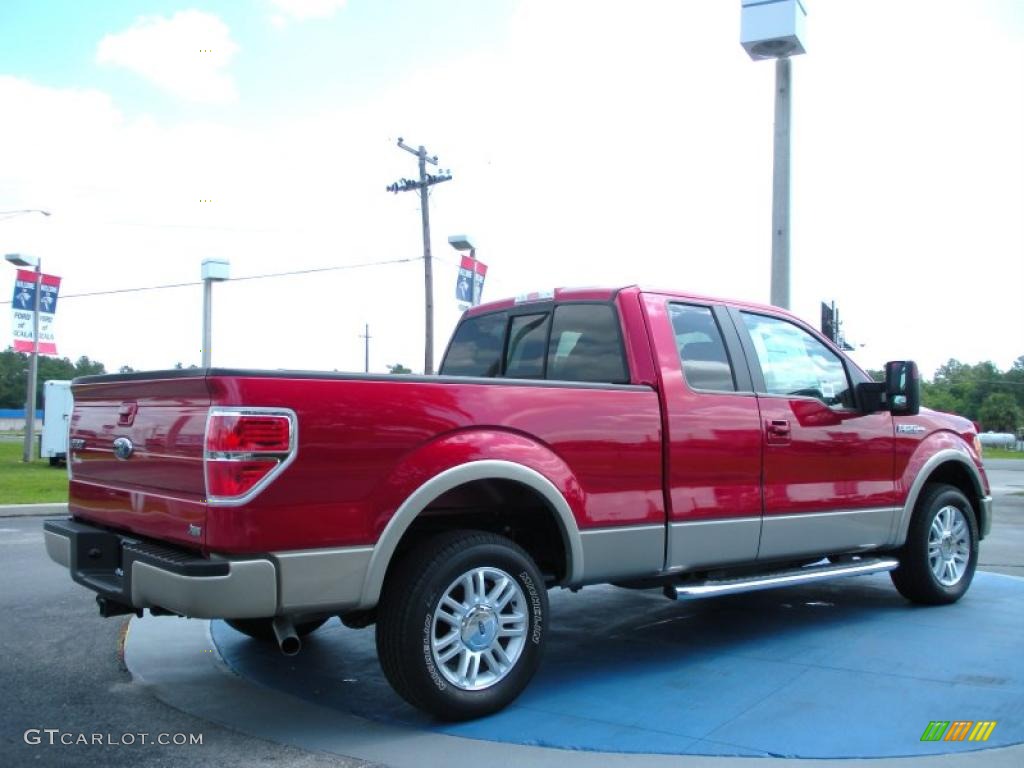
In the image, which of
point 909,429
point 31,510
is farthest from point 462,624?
point 31,510

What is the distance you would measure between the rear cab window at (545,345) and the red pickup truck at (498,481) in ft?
0.05

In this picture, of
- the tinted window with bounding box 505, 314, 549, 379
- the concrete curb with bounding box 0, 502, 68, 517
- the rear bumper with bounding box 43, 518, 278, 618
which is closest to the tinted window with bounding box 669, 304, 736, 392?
the tinted window with bounding box 505, 314, 549, 379

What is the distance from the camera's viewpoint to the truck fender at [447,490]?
3.93 m

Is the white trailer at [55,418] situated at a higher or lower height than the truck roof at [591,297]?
lower

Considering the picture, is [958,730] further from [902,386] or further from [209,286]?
[209,286]

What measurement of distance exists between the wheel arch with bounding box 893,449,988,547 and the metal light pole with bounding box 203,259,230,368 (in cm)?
1239

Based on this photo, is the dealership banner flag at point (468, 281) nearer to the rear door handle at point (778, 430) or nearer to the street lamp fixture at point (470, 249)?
the street lamp fixture at point (470, 249)

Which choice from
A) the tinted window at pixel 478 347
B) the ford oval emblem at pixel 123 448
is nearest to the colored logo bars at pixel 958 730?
the tinted window at pixel 478 347

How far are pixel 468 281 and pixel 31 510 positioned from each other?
8538mm

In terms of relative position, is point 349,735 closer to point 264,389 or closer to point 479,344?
point 264,389

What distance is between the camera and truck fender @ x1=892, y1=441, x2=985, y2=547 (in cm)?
646

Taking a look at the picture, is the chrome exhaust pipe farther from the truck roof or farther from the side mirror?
the side mirror

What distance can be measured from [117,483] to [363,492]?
1359 millimetres

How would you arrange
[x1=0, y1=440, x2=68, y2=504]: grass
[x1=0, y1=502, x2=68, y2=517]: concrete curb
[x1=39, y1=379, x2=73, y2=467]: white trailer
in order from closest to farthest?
1. [x1=0, y1=502, x2=68, y2=517]: concrete curb
2. [x1=0, y1=440, x2=68, y2=504]: grass
3. [x1=39, y1=379, x2=73, y2=467]: white trailer
